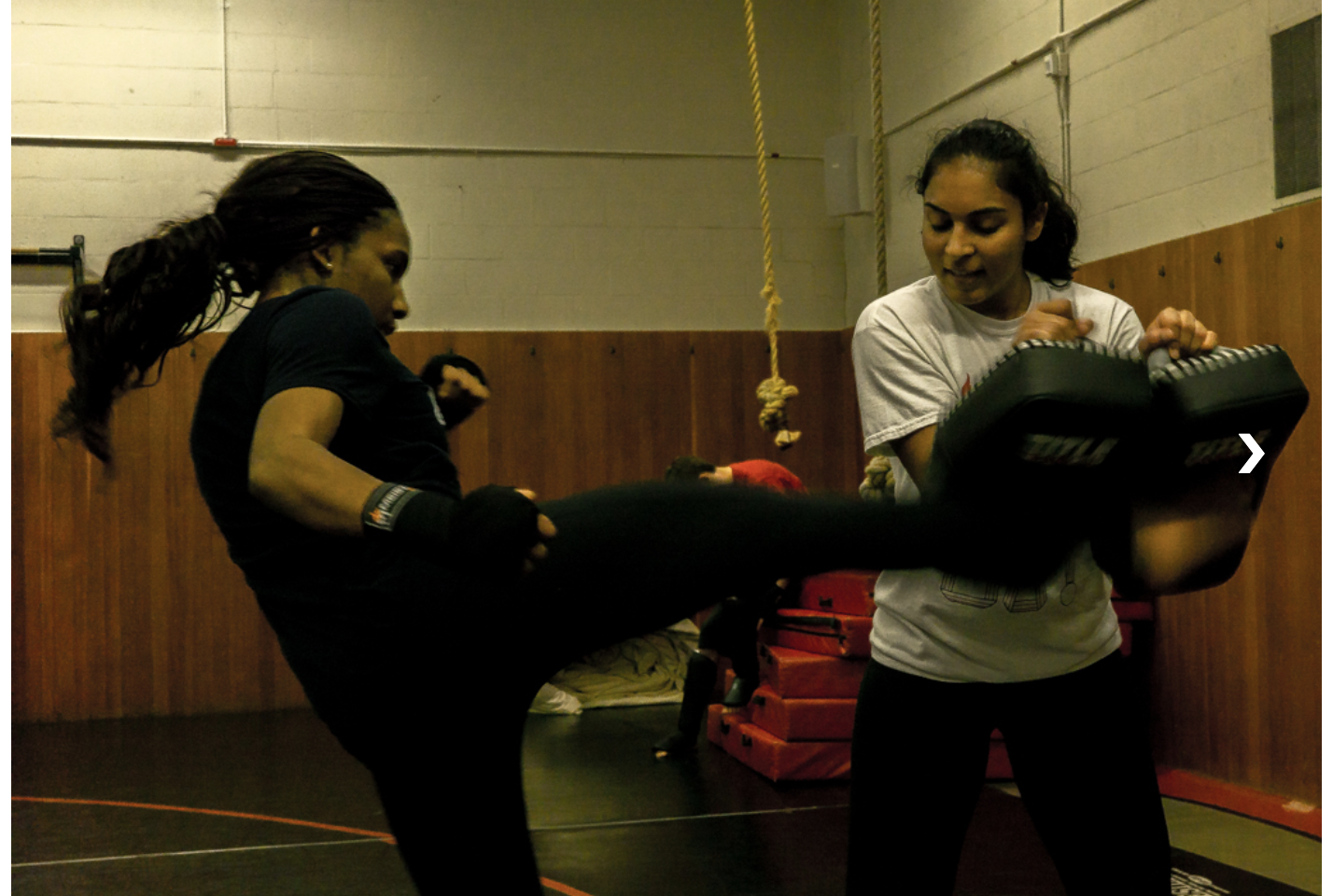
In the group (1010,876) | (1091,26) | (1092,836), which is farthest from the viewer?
(1091,26)

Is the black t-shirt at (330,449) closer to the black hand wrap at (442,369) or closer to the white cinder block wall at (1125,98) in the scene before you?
the black hand wrap at (442,369)

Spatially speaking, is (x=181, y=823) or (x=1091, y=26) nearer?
(x=181, y=823)

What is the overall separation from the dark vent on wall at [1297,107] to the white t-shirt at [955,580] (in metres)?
2.56

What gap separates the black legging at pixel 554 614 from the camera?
4.02ft

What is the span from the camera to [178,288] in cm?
148

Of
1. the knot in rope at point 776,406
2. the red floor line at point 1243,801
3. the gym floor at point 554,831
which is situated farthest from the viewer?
the knot in rope at point 776,406

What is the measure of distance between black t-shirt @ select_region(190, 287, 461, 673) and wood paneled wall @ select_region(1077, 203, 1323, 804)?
3.41 meters

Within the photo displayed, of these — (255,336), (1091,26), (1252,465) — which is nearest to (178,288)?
(255,336)

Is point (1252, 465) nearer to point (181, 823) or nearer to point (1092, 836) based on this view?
point (1092, 836)

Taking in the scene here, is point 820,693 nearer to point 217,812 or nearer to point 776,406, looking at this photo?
point 776,406

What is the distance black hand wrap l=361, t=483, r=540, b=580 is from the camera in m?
1.15

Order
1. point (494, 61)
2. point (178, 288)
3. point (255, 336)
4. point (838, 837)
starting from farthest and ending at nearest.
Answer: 1. point (494, 61)
2. point (838, 837)
3. point (178, 288)
4. point (255, 336)

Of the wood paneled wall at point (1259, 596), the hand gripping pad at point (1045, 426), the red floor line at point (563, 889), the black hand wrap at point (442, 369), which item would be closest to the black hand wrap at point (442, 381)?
the black hand wrap at point (442, 369)

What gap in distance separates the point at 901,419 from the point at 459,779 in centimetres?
82
